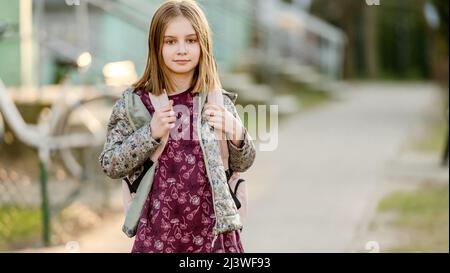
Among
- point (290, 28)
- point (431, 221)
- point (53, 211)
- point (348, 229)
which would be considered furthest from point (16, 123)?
point (290, 28)

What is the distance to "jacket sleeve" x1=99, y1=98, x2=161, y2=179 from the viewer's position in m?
2.84

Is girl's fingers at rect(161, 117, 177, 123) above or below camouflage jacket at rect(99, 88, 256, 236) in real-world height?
above

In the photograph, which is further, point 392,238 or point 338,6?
point 338,6

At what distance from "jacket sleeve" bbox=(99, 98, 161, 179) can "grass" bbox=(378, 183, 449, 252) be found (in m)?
3.14

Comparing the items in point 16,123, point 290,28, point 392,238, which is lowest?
point 392,238

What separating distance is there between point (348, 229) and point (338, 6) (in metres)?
18.6

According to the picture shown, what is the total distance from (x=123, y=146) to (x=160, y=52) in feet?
1.01

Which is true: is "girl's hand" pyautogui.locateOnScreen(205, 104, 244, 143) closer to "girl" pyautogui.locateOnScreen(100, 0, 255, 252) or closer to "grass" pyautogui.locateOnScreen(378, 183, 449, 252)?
"girl" pyautogui.locateOnScreen(100, 0, 255, 252)

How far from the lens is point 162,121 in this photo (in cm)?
280

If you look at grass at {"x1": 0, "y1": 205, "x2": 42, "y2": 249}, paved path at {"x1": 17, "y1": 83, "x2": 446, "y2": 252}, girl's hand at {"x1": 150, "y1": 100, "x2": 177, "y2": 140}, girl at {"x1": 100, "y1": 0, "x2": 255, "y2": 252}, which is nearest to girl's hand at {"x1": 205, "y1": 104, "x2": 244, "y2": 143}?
girl at {"x1": 100, "y1": 0, "x2": 255, "y2": 252}

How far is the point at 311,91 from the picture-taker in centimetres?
1795

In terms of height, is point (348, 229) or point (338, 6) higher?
point (338, 6)

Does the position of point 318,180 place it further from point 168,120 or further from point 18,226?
point 168,120

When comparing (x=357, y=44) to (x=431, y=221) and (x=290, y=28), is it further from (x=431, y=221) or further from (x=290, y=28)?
(x=431, y=221)
